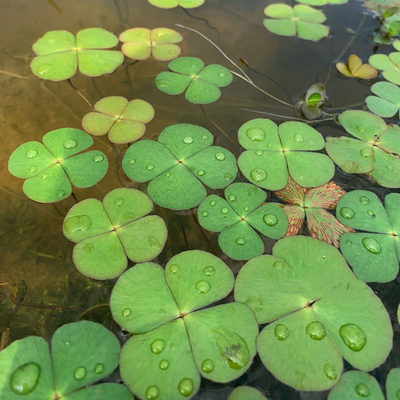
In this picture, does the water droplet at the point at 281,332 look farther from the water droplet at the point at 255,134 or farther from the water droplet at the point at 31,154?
the water droplet at the point at 31,154

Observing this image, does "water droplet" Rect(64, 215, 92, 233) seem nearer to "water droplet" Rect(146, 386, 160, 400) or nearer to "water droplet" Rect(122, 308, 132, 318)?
"water droplet" Rect(122, 308, 132, 318)

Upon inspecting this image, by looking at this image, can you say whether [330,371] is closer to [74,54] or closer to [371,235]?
[371,235]

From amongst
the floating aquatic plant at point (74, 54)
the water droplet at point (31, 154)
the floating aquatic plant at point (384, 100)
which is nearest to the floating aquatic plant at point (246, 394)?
the water droplet at point (31, 154)

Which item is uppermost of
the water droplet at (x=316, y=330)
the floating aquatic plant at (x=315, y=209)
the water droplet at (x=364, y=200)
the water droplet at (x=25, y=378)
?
the water droplet at (x=364, y=200)

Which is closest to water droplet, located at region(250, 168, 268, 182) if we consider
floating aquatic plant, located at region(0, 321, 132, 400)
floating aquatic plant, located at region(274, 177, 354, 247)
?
floating aquatic plant, located at region(274, 177, 354, 247)

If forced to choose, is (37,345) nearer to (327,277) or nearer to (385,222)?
(327,277)

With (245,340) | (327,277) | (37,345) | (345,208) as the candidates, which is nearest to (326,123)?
(345,208)
